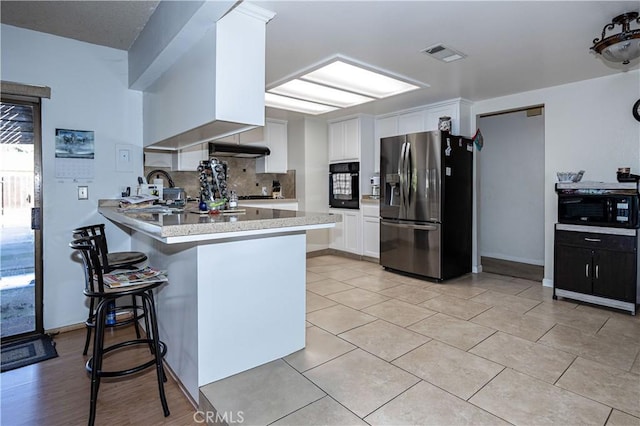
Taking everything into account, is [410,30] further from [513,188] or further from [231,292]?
[513,188]

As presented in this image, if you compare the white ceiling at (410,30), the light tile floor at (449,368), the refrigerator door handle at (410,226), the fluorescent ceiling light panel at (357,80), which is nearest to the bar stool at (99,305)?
the light tile floor at (449,368)

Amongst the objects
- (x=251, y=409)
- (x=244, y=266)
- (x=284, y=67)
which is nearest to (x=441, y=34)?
(x=284, y=67)

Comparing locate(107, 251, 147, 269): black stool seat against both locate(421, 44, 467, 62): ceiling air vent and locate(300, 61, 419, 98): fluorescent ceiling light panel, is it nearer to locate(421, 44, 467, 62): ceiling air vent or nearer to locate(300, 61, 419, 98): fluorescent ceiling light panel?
locate(300, 61, 419, 98): fluorescent ceiling light panel

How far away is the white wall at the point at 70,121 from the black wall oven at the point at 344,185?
3211 millimetres

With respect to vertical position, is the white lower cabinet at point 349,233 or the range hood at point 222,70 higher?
the range hood at point 222,70

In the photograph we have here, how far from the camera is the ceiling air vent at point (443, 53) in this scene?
2.82 metres

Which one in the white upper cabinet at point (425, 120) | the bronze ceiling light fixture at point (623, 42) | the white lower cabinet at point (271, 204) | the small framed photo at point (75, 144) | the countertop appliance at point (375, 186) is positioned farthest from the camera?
the countertop appliance at point (375, 186)

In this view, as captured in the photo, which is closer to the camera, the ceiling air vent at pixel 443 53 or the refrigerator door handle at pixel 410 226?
the ceiling air vent at pixel 443 53

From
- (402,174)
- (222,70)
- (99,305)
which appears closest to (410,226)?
(402,174)

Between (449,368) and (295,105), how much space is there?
12.3ft

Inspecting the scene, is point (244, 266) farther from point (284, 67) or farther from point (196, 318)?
point (284, 67)

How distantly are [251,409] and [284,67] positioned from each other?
2822 mm

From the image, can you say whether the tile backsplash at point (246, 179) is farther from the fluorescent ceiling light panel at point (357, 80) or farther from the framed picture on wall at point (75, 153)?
the fluorescent ceiling light panel at point (357, 80)

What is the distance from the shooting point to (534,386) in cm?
196
